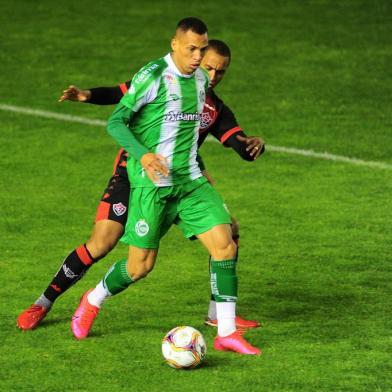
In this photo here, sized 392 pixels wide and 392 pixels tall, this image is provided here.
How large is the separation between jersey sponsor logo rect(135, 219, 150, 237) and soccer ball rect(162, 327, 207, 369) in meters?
0.69

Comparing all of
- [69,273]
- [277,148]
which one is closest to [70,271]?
[69,273]

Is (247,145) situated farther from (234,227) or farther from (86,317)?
(86,317)

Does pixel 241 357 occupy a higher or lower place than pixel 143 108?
lower

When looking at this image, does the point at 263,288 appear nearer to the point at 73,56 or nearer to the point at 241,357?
the point at 241,357

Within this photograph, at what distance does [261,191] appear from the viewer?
13.0 metres

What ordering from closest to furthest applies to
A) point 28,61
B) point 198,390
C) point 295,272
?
point 198,390 → point 295,272 → point 28,61

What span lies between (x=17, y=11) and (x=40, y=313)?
12313mm

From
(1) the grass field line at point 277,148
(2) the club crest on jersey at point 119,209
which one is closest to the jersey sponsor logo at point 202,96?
(2) the club crest on jersey at point 119,209

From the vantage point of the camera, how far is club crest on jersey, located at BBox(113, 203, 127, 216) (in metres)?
8.91

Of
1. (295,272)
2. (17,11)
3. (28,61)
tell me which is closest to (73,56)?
(28,61)

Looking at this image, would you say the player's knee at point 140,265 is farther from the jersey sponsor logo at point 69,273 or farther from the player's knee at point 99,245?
the jersey sponsor logo at point 69,273

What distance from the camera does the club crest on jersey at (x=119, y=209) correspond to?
8906mm

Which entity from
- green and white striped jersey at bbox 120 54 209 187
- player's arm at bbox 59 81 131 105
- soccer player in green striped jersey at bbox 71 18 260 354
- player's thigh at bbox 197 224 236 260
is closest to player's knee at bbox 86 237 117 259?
soccer player in green striped jersey at bbox 71 18 260 354

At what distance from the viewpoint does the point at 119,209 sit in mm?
8914
